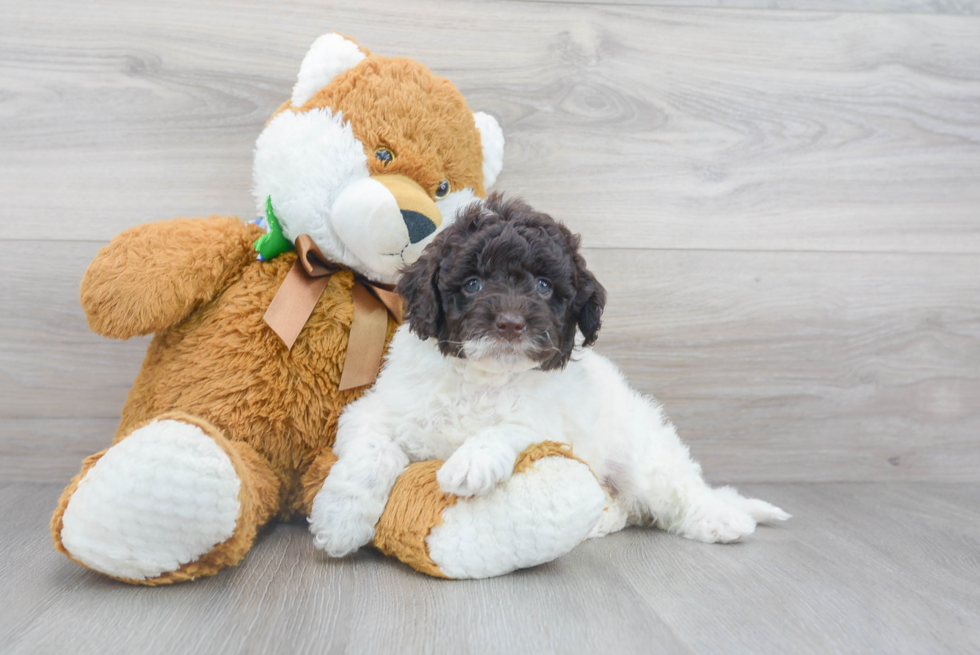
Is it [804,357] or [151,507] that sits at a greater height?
[151,507]

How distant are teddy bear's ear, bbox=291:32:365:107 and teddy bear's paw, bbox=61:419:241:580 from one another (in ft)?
2.20

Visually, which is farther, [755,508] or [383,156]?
[755,508]

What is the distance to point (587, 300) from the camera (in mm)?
1118

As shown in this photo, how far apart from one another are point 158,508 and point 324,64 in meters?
0.81

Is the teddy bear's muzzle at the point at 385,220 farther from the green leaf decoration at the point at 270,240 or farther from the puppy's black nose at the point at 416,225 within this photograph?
the green leaf decoration at the point at 270,240

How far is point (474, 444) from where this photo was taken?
40.8 inches

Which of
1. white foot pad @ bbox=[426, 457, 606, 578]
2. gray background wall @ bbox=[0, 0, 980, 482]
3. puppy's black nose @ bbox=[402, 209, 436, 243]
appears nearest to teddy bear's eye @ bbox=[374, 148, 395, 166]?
puppy's black nose @ bbox=[402, 209, 436, 243]

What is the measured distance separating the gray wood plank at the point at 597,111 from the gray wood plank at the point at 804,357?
73mm

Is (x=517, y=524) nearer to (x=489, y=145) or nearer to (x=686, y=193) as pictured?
(x=489, y=145)

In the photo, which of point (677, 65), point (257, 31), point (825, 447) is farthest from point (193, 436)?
point (825, 447)

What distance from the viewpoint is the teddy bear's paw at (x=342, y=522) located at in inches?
41.2

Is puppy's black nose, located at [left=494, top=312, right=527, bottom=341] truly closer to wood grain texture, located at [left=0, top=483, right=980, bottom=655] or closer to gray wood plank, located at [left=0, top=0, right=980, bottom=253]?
wood grain texture, located at [left=0, top=483, right=980, bottom=655]

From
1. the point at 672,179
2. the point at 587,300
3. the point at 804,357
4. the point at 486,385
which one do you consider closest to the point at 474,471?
the point at 486,385

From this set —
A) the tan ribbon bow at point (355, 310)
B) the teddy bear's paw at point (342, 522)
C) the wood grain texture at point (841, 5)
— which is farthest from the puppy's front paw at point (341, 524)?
the wood grain texture at point (841, 5)
